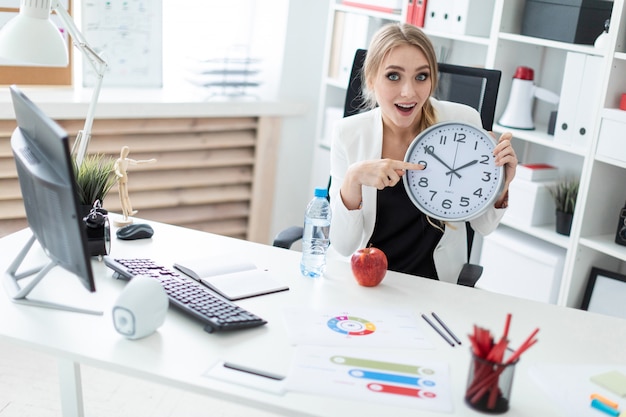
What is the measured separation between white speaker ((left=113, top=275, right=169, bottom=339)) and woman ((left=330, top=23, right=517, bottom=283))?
27.3 inches

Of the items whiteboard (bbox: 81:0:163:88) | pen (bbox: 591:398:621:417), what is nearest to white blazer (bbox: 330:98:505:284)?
pen (bbox: 591:398:621:417)

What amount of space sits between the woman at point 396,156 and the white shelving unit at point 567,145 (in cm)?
63

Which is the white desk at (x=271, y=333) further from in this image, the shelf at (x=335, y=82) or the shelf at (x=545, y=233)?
the shelf at (x=335, y=82)

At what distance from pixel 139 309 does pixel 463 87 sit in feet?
4.40

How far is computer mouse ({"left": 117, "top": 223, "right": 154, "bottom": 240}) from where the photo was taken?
85.1 inches

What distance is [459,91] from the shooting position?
2500 millimetres

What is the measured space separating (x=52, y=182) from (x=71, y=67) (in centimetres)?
196

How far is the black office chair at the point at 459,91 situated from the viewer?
7.92ft

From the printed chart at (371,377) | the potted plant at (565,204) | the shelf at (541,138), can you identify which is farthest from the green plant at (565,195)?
the printed chart at (371,377)

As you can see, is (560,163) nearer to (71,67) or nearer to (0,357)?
(71,67)

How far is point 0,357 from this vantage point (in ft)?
9.55

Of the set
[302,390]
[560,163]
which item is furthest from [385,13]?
[302,390]

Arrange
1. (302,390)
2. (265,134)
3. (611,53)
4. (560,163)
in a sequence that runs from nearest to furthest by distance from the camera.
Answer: (302,390) → (611,53) → (560,163) → (265,134)

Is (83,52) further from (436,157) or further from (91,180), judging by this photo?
(436,157)
